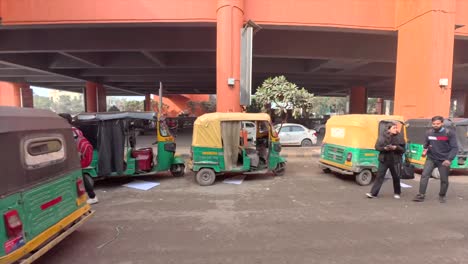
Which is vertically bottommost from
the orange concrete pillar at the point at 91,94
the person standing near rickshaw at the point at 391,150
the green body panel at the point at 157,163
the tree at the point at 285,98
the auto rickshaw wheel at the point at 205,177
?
the auto rickshaw wheel at the point at 205,177

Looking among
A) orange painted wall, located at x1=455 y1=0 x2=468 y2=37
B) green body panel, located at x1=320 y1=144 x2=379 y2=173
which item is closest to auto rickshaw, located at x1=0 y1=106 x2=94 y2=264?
green body panel, located at x1=320 y1=144 x2=379 y2=173

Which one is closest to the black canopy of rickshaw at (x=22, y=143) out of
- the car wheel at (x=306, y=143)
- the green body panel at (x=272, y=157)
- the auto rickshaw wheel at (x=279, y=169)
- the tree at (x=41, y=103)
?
the green body panel at (x=272, y=157)

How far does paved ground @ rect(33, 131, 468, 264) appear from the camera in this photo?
3682 mm

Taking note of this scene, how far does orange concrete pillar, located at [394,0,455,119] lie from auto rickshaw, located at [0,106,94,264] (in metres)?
12.0

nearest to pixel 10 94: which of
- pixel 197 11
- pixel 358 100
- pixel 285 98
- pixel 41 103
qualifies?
pixel 197 11

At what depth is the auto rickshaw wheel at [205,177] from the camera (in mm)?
7344

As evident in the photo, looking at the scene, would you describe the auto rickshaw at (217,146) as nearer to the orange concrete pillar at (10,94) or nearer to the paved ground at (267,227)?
the paved ground at (267,227)

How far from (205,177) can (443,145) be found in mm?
5269

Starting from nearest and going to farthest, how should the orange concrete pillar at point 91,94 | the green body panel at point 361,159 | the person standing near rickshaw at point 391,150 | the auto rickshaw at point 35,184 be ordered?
1. the auto rickshaw at point 35,184
2. the person standing near rickshaw at point 391,150
3. the green body panel at point 361,159
4. the orange concrete pillar at point 91,94

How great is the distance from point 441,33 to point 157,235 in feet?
39.9

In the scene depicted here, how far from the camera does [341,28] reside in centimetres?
1212

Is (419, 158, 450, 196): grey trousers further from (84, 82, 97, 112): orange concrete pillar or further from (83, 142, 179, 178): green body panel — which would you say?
(84, 82, 97, 112): orange concrete pillar

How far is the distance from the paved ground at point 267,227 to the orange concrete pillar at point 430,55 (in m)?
5.20

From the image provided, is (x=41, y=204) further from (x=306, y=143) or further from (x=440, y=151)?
(x=306, y=143)
